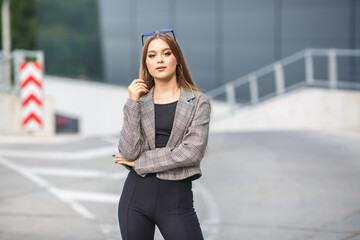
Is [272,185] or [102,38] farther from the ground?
[102,38]

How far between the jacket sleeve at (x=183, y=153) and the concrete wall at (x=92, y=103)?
21.4 meters

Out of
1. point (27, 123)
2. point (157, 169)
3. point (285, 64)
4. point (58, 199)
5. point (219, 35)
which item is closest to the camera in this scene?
point (157, 169)

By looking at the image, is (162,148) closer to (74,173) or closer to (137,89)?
(137,89)

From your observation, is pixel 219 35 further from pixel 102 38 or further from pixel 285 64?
pixel 102 38

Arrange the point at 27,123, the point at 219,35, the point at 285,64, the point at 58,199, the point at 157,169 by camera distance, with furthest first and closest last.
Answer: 1. the point at 219,35
2. the point at 285,64
3. the point at 27,123
4. the point at 58,199
5. the point at 157,169

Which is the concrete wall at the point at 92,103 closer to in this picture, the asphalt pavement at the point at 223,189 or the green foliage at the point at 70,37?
the green foliage at the point at 70,37

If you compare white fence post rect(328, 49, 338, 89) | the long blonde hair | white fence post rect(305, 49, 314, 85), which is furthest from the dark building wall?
the long blonde hair

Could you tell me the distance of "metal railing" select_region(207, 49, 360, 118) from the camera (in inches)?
576

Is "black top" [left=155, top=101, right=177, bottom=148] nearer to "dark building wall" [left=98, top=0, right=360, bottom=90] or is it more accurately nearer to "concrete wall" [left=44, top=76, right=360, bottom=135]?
"concrete wall" [left=44, top=76, right=360, bottom=135]

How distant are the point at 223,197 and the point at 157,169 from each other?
13.3 feet

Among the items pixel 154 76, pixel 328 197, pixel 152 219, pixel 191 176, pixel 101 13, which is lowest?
pixel 328 197

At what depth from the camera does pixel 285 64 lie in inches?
662

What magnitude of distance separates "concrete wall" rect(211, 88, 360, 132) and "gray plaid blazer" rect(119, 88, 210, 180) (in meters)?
9.79

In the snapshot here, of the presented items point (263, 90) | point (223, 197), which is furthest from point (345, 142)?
point (263, 90)
